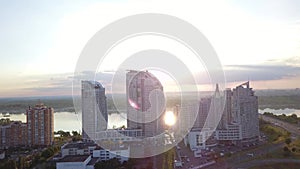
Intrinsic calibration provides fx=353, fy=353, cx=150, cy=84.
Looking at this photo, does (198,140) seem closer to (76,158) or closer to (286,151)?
(286,151)

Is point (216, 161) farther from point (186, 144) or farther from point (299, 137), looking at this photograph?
point (299, 137)

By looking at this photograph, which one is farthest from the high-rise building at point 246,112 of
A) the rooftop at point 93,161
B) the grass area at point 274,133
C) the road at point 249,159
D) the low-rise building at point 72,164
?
the low-rise building at point 72,164

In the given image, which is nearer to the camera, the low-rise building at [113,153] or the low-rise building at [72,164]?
the low-rise building at [72,164]

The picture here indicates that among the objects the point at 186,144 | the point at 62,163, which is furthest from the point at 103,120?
the point at 62,163

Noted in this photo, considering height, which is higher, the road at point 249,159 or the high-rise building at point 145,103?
the high-rise building at point 145,103

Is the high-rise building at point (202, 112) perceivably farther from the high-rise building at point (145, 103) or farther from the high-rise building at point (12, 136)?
the high-rise building at point (12, 136)

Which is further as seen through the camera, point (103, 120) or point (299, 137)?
point (103, 120)
